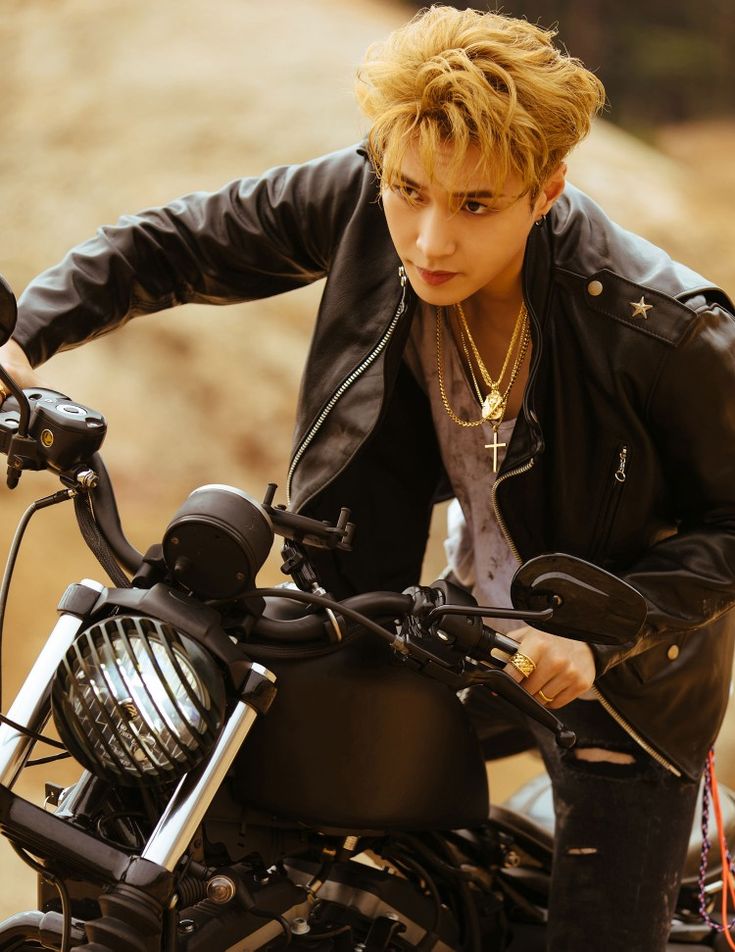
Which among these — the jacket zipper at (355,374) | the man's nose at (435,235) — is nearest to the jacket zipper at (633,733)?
the jacket zipper at (355,374)

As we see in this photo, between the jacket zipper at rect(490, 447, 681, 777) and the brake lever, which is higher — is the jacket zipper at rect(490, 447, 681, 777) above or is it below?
above

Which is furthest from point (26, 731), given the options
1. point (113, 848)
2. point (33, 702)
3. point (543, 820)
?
point (543, 820)

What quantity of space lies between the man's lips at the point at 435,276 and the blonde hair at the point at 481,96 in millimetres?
120

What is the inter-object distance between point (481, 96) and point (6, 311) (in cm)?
Result: 60

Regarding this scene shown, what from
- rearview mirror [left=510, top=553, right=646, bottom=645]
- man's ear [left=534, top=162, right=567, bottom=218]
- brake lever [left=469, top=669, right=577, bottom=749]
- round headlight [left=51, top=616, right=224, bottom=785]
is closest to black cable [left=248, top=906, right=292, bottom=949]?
round headlight [left=51, top=616, right=224, bottom=785]

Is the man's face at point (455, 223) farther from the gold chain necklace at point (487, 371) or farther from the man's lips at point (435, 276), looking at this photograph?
the gold chain necklace at point (487, 371)

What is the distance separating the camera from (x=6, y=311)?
1388mm

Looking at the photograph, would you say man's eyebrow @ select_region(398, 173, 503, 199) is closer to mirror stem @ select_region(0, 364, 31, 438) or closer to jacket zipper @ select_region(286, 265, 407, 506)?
jacket zipper @ select_region(286, 265, 407, 506)

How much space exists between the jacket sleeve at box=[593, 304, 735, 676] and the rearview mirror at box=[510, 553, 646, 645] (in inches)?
12.3

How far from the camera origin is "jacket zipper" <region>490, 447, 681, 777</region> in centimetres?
175

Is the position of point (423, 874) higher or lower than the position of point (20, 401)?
lower

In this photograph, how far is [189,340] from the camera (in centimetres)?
586

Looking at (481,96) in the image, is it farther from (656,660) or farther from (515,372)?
(656,660)

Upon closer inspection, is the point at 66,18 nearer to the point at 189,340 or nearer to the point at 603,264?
the point at 189,340
